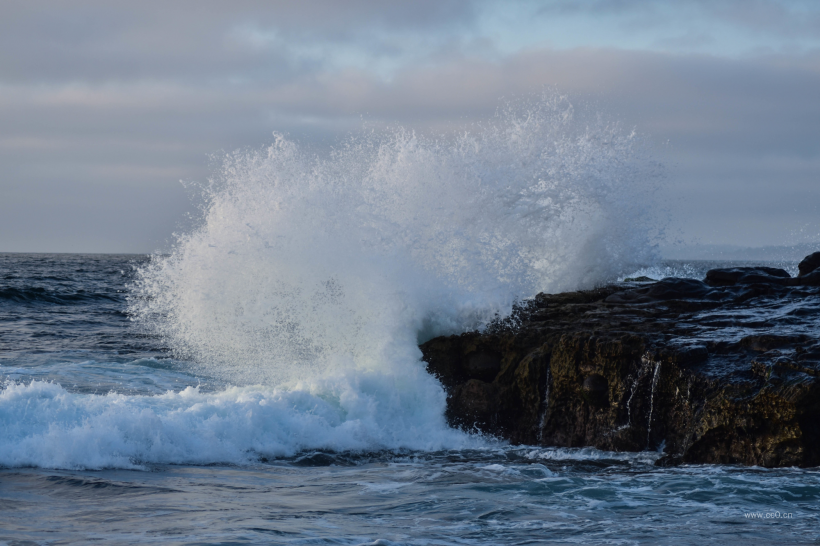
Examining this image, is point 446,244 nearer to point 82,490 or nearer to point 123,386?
point 123,386

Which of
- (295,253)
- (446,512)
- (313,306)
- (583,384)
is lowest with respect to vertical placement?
(446,512)

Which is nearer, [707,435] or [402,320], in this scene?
[707,435]

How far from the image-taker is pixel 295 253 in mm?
10156

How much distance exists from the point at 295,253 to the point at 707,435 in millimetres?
5898

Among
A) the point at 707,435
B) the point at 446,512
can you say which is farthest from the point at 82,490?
the point at 707,435

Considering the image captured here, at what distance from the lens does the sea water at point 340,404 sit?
17.3 ft

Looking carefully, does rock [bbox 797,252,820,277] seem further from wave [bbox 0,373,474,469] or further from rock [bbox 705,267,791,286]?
wave [bbox 0,373,474,469]

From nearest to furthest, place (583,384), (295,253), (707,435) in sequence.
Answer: (707,435)
(583,384)
(295,253)

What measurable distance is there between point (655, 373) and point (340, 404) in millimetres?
3611

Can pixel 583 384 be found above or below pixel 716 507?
above

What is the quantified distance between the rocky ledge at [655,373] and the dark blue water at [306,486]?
1.01ft

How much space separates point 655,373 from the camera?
7352 millimetres

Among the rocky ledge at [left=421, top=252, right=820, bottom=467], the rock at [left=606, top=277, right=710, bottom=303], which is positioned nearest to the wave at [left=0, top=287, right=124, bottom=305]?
the rocky ledge at [left=421, top=252, right=820, bottom=467]

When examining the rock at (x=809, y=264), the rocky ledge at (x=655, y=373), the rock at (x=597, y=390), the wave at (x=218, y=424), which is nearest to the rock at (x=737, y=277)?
the rock at (x=809, y=264)
